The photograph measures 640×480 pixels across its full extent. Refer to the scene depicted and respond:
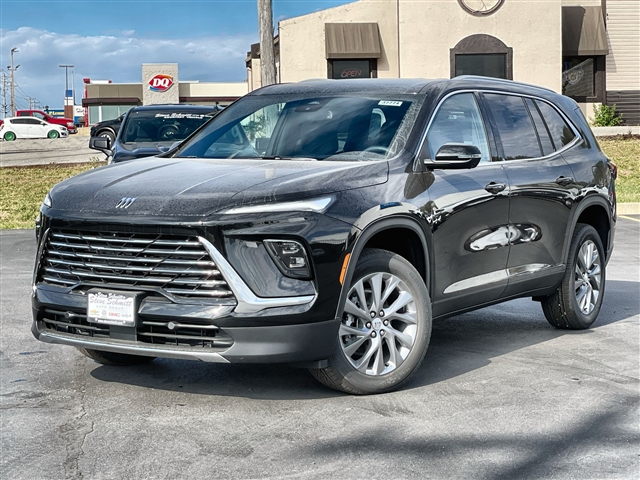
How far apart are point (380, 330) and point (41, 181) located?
18.8 meters

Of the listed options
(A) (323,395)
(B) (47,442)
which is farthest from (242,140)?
(B) (47,442)

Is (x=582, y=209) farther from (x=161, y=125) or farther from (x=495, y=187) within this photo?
(x=161, y=125)

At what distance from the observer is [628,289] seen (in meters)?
9.73

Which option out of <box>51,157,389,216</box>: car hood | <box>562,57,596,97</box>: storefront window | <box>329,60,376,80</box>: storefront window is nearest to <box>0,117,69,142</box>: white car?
<box>329,60,376,80</box>: storefront window

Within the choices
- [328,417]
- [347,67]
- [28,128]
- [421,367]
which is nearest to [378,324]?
[328,417]

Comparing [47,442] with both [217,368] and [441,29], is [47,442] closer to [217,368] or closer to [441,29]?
[217,368]

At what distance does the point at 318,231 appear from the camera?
5.13m

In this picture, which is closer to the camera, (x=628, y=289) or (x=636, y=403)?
(x=636, y=403)

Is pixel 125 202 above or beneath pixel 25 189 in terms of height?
above

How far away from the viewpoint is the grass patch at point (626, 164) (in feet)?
63.6

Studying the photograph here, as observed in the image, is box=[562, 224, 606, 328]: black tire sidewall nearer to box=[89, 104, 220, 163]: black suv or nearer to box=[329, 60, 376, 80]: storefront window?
box=[89, 104, 220, 163]: black suv

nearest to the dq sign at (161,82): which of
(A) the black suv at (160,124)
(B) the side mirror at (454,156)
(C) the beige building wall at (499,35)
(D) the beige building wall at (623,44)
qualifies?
(C) the beige building wall at (499,35)

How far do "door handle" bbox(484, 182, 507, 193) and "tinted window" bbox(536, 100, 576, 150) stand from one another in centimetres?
112

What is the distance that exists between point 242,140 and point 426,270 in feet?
5.15
